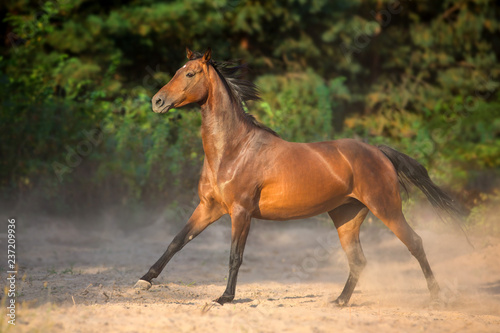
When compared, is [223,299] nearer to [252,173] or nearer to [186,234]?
[186,234]

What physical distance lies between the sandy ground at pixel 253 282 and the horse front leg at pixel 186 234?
215 millimetres

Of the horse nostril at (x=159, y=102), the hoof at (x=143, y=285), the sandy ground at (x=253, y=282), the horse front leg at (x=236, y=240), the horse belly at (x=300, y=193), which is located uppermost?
the horse nostril at (x=159, y=102)

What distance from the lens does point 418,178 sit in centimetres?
613

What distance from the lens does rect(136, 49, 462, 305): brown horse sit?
5.22 meters

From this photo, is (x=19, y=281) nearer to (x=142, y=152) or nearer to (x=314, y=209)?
(x=314, y=209)

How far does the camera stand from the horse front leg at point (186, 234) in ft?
17.6

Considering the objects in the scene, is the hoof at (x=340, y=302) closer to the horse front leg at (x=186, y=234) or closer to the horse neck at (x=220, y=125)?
the horse front leg at (x=186, y=234)

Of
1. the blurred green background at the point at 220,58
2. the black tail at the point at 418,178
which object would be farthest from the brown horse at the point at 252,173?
the blurred green background at the point at 220,58

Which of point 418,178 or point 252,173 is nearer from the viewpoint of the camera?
point 252,173

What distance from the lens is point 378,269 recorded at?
818 cm

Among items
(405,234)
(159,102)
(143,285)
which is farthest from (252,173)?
(405,234)

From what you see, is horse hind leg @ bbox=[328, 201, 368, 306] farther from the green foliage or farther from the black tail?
the green foliage

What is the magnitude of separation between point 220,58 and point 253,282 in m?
3.58

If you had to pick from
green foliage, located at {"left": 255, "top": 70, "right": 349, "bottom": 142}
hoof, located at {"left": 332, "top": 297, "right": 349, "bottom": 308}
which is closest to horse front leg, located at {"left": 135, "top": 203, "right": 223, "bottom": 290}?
hoof, located at {"left": 332, "top": 297, "right": 349, "bottom": 308}
